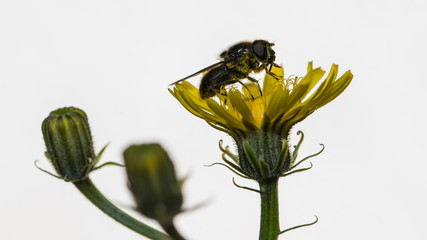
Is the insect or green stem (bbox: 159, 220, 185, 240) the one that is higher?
the insect

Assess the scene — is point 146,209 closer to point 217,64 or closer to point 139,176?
point 139,176

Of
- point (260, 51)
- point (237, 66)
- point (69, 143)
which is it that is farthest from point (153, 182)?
point (260, 51)

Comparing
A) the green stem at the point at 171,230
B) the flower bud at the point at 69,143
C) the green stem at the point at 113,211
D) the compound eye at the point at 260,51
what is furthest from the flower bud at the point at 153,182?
the compound eye at the point at 260,51

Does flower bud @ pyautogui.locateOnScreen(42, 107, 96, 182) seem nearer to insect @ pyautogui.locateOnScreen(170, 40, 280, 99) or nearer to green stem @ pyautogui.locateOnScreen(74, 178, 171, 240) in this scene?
green stem @ pyautogui.locateOnScreen(74, 178, 171, 240)

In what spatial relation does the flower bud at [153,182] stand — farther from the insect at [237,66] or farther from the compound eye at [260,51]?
the compound eye at [260,51]

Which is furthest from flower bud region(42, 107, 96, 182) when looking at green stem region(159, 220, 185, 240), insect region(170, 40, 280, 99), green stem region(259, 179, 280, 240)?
green stem region(259, 179, 280, 240)

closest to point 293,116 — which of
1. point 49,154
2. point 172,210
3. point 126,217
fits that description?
point 172,210

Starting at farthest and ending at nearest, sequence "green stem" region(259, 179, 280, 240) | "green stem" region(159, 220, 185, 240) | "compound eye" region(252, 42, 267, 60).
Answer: "compound eye" region(252, 42, 267, 60) → "green stem" region(159, 220, 185, 240) → "green stem" region(259, 179, 280, 240)

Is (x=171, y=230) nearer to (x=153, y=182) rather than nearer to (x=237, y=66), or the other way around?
(x=153, y=182)
